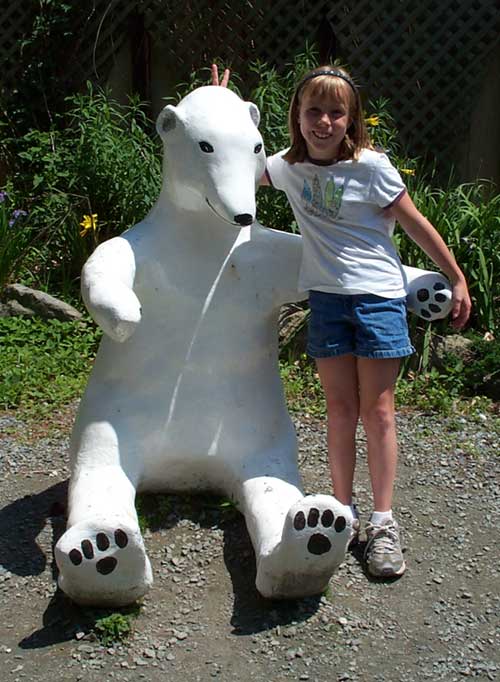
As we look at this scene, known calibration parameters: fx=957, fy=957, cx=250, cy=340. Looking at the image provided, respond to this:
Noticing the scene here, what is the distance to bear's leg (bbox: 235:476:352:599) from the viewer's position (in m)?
2.46

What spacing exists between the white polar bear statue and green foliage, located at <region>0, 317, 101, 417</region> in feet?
4.27

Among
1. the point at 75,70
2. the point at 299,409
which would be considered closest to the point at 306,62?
the point at 75,70

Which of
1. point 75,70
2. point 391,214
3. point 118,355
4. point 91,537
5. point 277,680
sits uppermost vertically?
point 75,70

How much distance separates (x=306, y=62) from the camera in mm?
5484

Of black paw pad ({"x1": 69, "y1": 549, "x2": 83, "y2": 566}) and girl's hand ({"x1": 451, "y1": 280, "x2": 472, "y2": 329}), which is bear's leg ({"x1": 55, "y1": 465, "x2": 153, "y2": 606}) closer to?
black paw pad ({"x1": 69, "y1": 549, "x2": 83, "y2": 566})

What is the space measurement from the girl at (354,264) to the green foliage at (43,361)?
1.74m

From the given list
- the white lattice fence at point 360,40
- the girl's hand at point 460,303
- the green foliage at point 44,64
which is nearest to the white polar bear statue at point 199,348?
the girl's hand at point 460,303

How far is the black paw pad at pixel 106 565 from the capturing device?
246cm

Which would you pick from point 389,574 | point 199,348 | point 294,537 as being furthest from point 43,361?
point 294,537

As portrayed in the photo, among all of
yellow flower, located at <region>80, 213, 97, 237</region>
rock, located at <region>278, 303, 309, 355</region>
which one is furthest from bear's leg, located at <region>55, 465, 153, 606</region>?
yellow flower, located at <region>80, 213, 97, 237</region>

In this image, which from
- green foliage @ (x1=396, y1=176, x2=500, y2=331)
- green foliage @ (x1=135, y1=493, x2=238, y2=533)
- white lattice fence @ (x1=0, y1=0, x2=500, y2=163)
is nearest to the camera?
green foliage @ (x1=135, y1=493, x2=238, y2=533)

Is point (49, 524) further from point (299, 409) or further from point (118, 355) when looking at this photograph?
point (299, 409)

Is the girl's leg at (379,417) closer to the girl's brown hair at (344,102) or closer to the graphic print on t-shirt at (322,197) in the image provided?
the graphic print on t-shirt at (322,197)

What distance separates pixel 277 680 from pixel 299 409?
1899 mm
